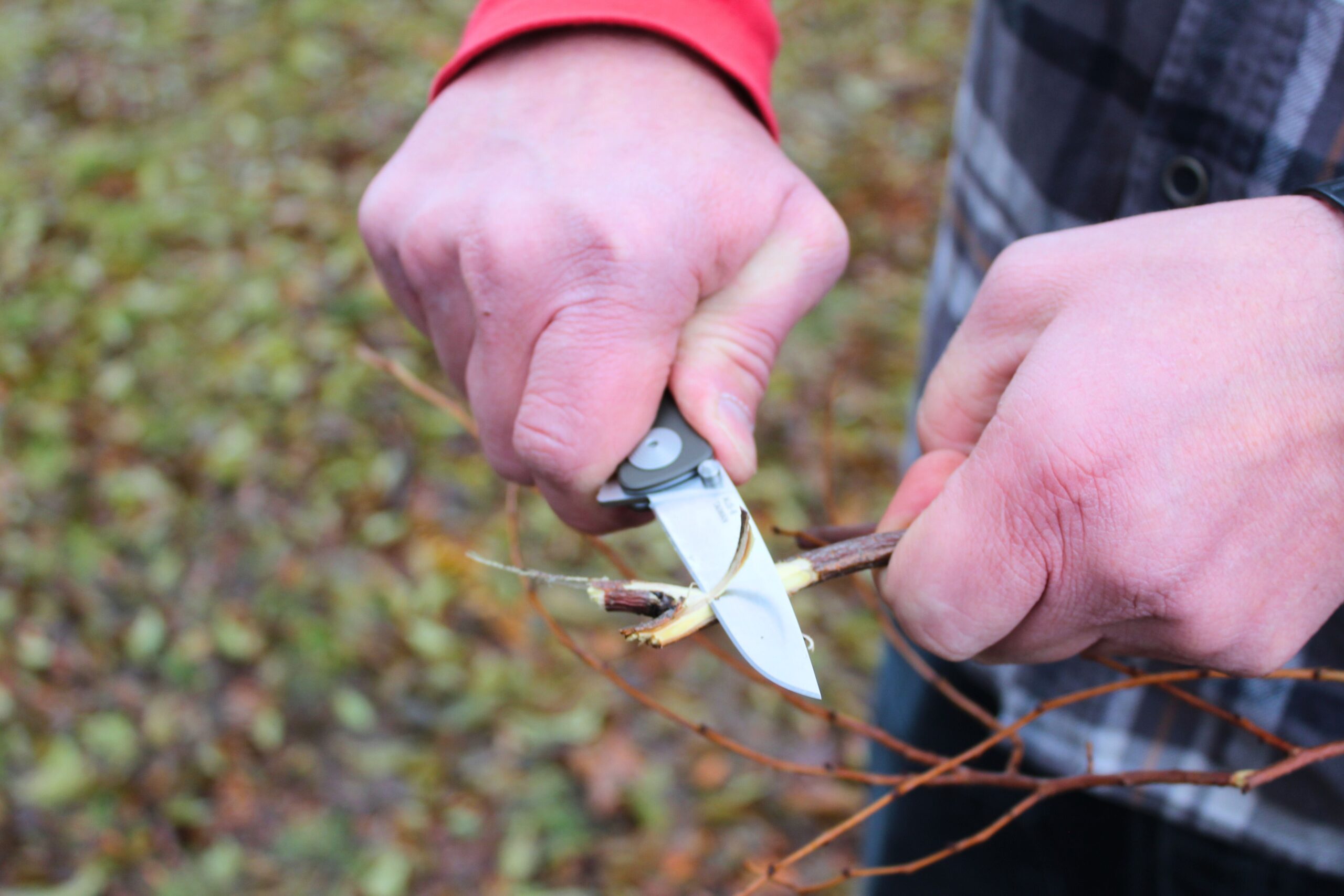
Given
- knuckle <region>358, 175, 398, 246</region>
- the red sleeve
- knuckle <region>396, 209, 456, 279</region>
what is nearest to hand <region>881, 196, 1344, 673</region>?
the red sleeve

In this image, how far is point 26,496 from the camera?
3.53 meters

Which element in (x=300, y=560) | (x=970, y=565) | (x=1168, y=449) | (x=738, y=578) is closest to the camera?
(x=1168, y=449)

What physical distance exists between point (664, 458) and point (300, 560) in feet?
8.49

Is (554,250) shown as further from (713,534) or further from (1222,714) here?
(1222,714)

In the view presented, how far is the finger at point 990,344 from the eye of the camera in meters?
1.06

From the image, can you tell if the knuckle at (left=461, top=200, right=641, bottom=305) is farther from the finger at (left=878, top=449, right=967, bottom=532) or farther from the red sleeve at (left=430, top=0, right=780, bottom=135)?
the finger at (left=878, top=449, right=967, bottom=532)

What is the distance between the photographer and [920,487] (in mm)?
1214

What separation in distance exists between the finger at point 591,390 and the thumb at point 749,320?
0.17 feet

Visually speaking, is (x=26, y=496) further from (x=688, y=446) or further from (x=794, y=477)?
(x=688, y=446)

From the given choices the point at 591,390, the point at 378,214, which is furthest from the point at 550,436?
the point at 378,214

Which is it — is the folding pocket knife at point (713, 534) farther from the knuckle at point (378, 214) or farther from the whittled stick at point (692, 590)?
the knuckle at point (378, 214)

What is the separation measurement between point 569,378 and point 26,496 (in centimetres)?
329

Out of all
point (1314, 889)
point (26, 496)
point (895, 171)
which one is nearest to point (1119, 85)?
point (1314, 889)

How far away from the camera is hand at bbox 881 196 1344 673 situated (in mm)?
921
